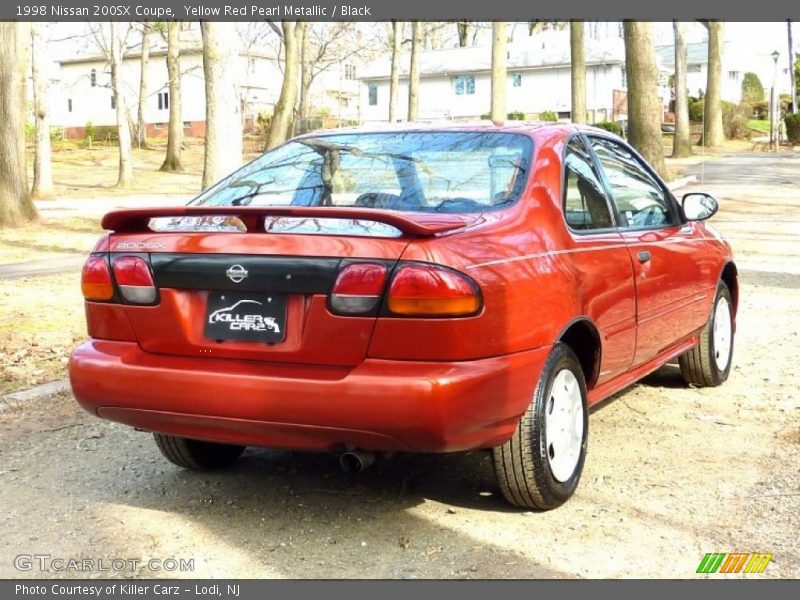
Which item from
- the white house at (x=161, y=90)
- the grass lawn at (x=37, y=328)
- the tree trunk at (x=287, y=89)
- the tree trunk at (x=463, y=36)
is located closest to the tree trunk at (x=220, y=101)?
the grass lawn at (x=37, y=328)

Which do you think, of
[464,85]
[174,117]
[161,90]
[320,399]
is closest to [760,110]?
[464,85]

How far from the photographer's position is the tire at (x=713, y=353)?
20.9ft

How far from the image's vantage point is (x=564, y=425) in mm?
4426

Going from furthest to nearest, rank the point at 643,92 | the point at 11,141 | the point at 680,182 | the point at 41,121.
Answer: the point at 41,121 < the point at 680,182 < the point at 643,92 < the point at 11,141

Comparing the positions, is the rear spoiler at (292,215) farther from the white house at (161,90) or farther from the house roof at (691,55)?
the house roof at (691,55)

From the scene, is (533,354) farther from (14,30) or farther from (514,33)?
(514,33)

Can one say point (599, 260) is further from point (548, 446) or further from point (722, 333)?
point (722, 333)

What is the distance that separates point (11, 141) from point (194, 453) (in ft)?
44.0

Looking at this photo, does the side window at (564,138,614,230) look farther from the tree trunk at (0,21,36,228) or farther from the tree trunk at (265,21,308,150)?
the tree trunk at (265,21,308,150)

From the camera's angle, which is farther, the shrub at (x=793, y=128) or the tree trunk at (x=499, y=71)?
the shrub at (x=793, y=128)

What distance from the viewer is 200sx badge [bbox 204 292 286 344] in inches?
154

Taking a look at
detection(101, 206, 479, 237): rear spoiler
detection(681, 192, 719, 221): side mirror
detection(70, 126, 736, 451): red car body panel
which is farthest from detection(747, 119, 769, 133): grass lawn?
detection(101, 206, 479, 237): rear spoiler

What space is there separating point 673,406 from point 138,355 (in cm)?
326

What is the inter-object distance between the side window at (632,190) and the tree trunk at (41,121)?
70.6 ft
